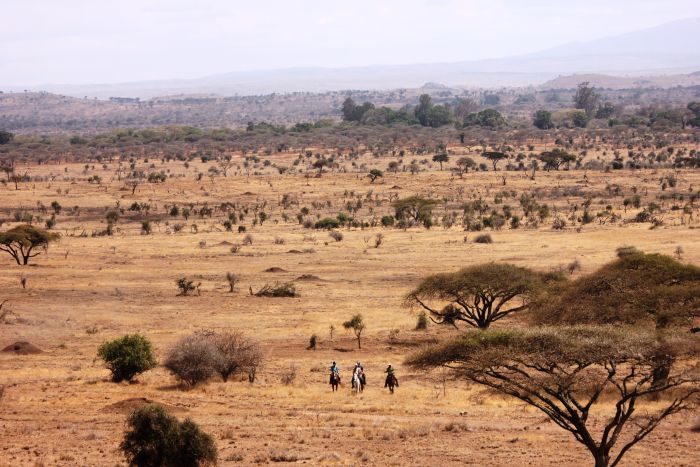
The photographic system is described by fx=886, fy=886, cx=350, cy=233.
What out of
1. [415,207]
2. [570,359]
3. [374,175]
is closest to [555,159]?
[374,175]

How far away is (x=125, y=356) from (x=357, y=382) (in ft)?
24.1

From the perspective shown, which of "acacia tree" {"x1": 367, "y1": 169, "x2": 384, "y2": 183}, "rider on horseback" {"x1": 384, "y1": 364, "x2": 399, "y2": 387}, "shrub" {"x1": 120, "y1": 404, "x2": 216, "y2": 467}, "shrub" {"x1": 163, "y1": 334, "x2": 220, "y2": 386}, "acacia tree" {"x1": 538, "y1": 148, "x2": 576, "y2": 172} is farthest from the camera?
"acacia tree" {"x1": 538, "y1": 148, "x2": 576, "y2": 172}

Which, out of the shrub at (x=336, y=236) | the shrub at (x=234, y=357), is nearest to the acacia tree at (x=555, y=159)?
the shrub at (x=336, y=236)

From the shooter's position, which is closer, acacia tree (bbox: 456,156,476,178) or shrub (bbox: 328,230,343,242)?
shrub (bbox: 328,230,343,242)

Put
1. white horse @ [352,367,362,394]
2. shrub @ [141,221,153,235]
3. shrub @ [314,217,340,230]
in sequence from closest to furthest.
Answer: white horse @ [352,367,362,394]
shrub @ [141,221,153,235]
shrub @ [314,217,340,230]

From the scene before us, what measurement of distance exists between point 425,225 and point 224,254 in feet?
56.8

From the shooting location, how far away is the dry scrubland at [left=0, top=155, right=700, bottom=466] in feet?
65.4

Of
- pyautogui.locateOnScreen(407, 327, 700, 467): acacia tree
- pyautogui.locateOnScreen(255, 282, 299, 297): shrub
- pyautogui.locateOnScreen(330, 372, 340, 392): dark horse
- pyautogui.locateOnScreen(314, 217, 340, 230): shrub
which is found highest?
pyautogui.locateOnScreen(407, 327, 700, 467): acacia tree

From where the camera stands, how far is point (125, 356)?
27266mm

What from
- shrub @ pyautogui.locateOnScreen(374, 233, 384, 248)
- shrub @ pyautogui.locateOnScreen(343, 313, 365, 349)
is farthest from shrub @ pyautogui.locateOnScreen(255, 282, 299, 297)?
shrub @ pyautogui.locateOnScreen(374, 233, 384, 248)

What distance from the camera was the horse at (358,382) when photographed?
25548mm

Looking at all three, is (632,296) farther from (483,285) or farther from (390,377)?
(390,377)

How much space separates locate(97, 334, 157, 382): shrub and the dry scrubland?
1.82ft

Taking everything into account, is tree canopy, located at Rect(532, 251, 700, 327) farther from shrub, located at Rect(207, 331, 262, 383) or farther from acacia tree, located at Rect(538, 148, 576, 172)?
acacia tree, located at Rect(538, 148, 576, 172)
